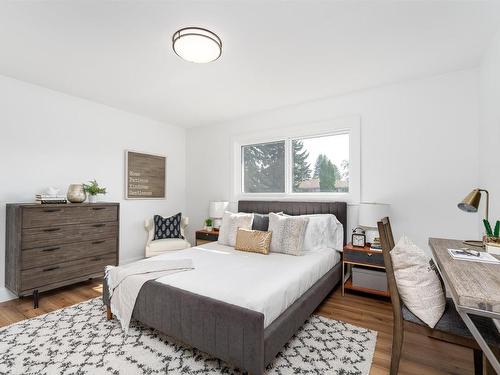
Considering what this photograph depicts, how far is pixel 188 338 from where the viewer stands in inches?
71.3

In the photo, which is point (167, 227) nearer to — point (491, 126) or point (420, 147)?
point (420, 147)

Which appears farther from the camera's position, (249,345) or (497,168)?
(497,168)

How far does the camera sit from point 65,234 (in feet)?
9.91

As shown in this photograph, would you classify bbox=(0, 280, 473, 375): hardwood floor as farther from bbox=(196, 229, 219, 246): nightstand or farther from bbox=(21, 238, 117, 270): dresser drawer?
bbox=(196, 229, 219, 246): nightstand

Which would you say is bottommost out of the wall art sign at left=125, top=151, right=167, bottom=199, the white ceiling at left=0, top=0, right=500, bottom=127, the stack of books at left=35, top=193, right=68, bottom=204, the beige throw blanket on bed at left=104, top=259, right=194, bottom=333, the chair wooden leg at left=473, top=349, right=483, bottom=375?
the chair wooden leg at left=473, top=349, right=483, bottom=375

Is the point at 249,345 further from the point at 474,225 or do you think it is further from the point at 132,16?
the point at 474,225

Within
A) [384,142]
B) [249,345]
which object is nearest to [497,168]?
[384,142]

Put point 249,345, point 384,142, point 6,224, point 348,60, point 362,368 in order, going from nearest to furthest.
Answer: point 249,345 → point 362,368 → point 348,60 → point 6,224 → point 384,142

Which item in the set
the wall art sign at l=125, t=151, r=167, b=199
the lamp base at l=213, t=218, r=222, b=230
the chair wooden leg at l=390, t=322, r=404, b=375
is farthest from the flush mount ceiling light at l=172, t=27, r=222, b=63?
the lamp base at l=213, t=218, r=222, b=230

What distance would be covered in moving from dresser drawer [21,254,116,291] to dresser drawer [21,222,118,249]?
264 mm

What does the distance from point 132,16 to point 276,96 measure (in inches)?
80.0

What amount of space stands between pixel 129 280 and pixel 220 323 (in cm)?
101

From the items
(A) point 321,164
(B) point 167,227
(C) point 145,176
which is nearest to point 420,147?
(A) point 321,164

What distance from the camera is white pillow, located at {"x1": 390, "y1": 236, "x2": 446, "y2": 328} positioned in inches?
57.7
